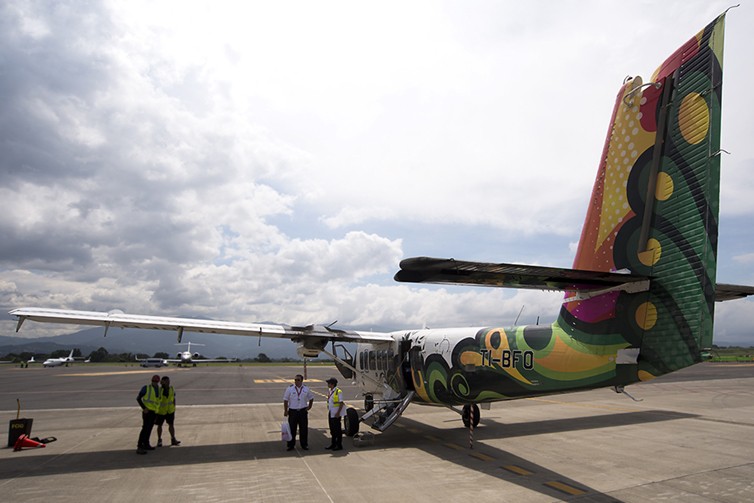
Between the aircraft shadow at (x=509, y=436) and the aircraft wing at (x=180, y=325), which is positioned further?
the aircraft wing at (x=180, y=325)

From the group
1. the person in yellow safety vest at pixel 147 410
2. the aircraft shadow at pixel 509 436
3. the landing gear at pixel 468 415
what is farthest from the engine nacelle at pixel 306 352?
the landing gear at pixel 468 415

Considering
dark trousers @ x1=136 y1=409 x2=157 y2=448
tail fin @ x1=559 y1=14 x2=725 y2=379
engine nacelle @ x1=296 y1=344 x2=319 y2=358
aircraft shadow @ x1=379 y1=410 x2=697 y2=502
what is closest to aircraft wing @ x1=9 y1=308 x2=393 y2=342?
engine nacelle @ x1=296 y1=344 x2=319 y2=358

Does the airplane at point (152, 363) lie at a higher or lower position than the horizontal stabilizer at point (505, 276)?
lower

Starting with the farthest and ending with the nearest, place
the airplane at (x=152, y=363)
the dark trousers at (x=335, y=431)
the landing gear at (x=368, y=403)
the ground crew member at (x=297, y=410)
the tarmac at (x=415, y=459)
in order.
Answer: the airplane at (x=152, y=363), the landing gear at (x=368, y=403), the ground crew member at (x=297, y=410), the dark trousers at (x=335, y=431), the tarmac at (x=415, y=459)

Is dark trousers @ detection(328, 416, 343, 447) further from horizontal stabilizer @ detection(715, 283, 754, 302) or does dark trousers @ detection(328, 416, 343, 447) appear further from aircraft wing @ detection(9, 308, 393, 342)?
horizontal stabilizer @ detection(715, 283, 754, 302)

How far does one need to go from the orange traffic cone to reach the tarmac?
0.32 m

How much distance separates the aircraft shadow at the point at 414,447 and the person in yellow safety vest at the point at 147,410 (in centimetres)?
27

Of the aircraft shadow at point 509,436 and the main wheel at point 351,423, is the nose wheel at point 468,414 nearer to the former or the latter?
the aircraft shadow at point 509,436

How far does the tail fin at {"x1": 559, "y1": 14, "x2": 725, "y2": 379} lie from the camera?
21.2ft

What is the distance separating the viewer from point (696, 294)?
648 centimetres

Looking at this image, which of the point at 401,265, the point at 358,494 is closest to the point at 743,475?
the point at 358,494

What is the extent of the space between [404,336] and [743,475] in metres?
9.05

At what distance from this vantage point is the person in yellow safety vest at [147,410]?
36.4 feet

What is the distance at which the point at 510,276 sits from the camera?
6402 mm
